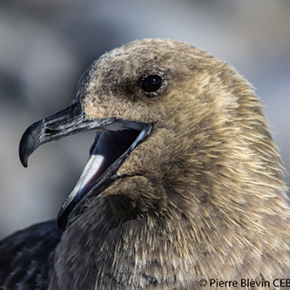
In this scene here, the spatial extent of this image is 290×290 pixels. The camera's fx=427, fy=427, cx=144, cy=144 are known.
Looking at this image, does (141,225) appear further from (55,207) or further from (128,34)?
(128,34)

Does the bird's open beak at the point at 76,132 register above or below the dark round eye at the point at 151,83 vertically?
below

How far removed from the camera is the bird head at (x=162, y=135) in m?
1.75

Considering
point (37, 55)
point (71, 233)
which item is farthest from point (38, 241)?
point (37, 55)

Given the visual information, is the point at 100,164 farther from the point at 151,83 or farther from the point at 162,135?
the point at 151,83

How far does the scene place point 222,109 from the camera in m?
1.80

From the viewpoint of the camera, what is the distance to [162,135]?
1.75 metres

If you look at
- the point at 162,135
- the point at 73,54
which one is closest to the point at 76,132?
the point at 162,135

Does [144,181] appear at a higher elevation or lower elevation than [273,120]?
higher

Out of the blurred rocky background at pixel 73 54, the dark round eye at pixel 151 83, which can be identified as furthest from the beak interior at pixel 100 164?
the blurred rocky background at pixel 73 54

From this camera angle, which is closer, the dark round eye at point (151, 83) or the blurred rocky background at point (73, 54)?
the dark round eye at point (151, 83)

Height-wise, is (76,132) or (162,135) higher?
(76,132)

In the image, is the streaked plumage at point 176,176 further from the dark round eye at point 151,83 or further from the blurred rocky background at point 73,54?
the blurred rocky background at point 73,54

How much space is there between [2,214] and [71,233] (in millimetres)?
2950

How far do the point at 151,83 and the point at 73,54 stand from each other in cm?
377
